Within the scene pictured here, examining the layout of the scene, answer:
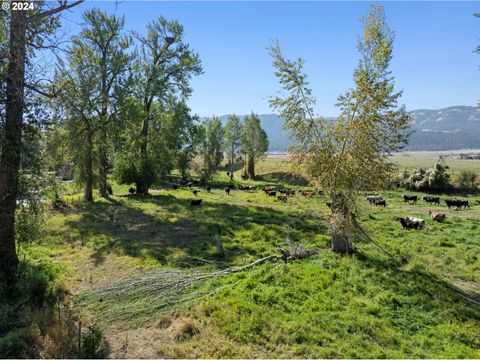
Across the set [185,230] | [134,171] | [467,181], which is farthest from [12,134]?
[467,181]

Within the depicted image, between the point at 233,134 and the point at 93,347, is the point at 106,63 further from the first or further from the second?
the point at 233,134

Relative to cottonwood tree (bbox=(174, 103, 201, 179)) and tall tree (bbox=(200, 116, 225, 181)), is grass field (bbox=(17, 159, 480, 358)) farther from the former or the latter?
tall tree (bbox=(200, 116, 225, 181))

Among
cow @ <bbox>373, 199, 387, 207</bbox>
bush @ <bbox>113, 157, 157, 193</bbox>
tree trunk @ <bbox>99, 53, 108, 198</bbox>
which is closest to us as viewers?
tree trunk @ <bbox>99, 53, 108, 198</bbox>

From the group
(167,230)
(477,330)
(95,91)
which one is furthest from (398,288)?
(95,91)

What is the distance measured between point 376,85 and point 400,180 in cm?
4072

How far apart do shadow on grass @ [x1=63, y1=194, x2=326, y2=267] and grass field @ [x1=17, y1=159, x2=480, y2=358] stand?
11 cm

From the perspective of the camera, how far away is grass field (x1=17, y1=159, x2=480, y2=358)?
8328 mm

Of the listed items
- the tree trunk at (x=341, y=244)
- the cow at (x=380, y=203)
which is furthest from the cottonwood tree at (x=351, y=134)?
the cow at (x=380, y=203)

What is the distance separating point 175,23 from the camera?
3356cm

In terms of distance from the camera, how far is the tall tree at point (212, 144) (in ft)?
203

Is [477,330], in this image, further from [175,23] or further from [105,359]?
[175,23]

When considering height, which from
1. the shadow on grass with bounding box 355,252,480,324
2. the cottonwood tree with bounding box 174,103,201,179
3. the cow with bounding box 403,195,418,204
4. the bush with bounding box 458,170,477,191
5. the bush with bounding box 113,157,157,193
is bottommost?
the shadow on grass with bounding box 355,252,480,324

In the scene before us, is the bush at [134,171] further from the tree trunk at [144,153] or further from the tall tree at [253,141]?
the tall tree at [253,141]

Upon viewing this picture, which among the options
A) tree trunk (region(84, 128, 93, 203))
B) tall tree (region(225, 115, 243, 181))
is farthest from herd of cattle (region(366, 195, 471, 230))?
tall tree (region(225, 115, 243, 181))
